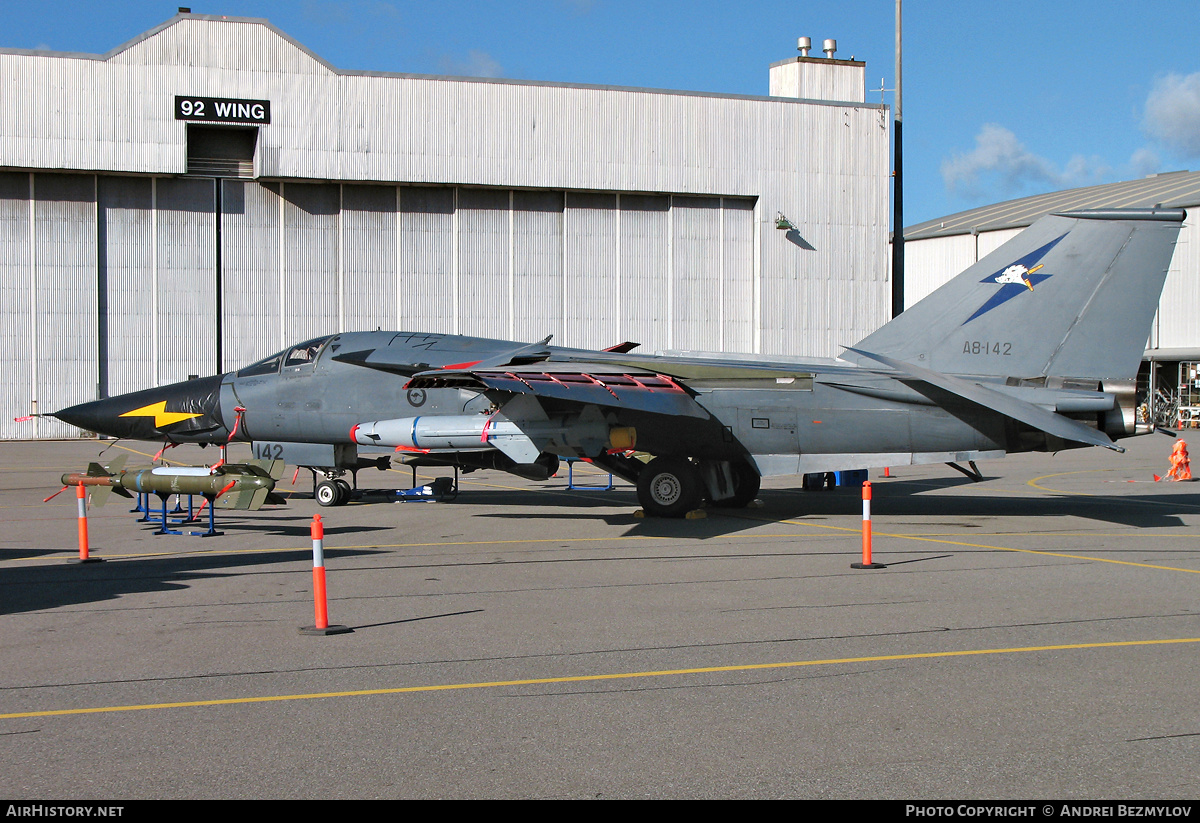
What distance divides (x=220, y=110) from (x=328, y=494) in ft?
79.0

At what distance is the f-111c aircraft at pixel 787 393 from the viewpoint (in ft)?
46.5

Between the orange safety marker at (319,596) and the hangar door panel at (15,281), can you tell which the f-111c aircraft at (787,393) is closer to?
the orange safety marker at (319,596)

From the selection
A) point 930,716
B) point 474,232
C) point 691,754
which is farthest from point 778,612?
point 474,232

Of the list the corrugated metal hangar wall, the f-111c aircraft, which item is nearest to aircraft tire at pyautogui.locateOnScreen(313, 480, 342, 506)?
the f-111c aircraft

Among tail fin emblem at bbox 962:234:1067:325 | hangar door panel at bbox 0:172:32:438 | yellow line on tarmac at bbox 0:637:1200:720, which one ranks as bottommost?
yellow line on tarmac at bbox 0:637:1200:720

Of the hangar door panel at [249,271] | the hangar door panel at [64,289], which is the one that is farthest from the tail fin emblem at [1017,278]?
the hangar door panel at [64,289]

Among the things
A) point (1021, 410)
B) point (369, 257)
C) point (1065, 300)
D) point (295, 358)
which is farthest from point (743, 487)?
point (369, 257)

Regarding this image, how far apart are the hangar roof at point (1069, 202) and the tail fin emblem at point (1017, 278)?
36.8 meters

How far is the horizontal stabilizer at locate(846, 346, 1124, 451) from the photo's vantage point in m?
13.3

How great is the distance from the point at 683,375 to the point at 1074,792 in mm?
11610

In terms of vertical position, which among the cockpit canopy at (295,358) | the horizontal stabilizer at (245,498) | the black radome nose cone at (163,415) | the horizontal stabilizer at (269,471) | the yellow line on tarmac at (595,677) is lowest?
the yellow line on tarmac at (595,677)

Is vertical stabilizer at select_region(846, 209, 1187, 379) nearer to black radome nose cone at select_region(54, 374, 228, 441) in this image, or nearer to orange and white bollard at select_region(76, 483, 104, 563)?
orange and white bollard at select_region(76, 483, 104, 563)

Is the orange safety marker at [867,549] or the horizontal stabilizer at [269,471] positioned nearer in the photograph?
the orange safety marker at [867,549]

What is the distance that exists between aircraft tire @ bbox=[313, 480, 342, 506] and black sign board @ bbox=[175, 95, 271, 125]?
922 inches
